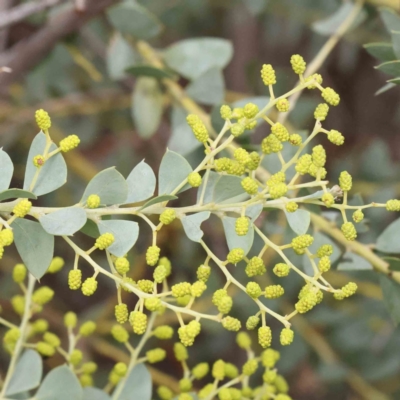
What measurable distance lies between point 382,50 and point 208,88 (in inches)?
8.4

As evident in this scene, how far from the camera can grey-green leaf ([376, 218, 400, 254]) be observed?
0.51 metres

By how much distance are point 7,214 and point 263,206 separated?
17cm

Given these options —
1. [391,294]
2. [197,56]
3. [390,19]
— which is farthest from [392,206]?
[197,56]


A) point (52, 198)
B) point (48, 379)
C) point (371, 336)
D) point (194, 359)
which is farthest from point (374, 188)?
point (48, 379)

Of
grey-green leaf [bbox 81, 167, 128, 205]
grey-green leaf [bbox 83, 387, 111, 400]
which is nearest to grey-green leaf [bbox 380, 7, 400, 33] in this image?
grey-green leaf [bbox 81, 167, 128, 205]

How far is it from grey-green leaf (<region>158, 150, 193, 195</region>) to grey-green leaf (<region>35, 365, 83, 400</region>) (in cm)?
17

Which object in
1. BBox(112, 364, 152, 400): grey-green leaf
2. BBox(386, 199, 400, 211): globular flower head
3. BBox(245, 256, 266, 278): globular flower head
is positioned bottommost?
BBox(112, 364, 152, 400): grey-green leaf

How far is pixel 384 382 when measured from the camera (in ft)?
2.84

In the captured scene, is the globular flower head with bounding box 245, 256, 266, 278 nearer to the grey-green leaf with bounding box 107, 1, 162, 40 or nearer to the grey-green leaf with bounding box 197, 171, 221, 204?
the grey-green leaf with bounding box 197, 171, 221, 204

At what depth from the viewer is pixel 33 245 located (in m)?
0.39

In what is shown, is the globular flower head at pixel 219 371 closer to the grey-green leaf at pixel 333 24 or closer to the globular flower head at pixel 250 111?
the globular flower head at pixel 250 111

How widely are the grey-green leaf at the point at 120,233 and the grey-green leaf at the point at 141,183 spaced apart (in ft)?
0.07

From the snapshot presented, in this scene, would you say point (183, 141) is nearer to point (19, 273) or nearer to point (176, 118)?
point (176, 118)

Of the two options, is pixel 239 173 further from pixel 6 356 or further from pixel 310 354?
pixel 6 356
